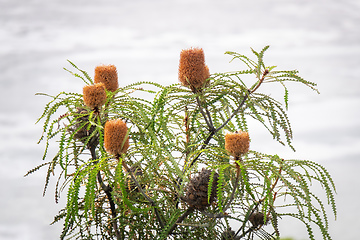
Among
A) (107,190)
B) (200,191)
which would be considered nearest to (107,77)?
(107,190)

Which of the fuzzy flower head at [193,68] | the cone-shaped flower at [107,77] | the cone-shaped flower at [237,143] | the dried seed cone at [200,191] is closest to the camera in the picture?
the cone-shaped flower at [237,143]

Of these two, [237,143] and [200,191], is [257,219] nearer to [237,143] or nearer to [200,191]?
[200,191]

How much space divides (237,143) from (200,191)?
0.40 metres

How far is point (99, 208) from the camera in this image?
2834mm

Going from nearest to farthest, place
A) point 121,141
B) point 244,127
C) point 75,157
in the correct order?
1. point 121,141
2. point 244,127
3. point 75,157

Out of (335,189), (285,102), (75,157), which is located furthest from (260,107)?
(75,157)

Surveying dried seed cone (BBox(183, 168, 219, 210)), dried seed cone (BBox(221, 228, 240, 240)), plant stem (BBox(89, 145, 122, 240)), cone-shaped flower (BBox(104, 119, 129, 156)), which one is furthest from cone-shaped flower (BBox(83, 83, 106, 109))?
dried seed cone (BBox(221, 228, 240, 240))

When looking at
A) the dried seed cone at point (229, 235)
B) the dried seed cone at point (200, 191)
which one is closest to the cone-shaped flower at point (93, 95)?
the dried seed cone at point (200, 191)

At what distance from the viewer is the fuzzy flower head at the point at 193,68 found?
247 cm

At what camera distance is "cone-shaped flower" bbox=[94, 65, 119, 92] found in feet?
8.79

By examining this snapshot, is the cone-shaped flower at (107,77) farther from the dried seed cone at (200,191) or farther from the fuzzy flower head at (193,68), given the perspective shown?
the dried seed cone at (200,191)

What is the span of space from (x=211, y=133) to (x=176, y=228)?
1.88 feet

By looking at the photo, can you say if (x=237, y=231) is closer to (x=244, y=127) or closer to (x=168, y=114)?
(x=244, y=127)

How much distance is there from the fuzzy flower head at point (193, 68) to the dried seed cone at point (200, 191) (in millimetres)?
472
